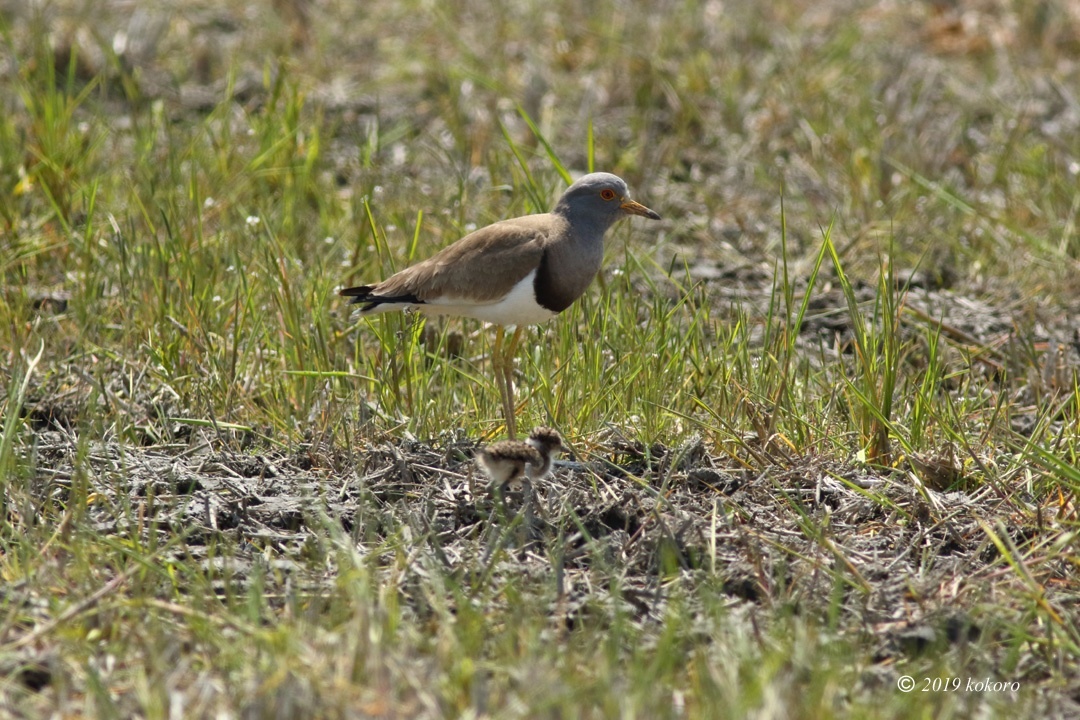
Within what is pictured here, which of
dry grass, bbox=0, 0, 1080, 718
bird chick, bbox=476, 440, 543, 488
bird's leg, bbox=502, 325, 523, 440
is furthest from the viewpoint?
bird's leg, bbox=502, 325, 523, 440

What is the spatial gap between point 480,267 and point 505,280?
96 millimetres

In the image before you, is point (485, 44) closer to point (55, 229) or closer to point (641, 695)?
point (55, 229)

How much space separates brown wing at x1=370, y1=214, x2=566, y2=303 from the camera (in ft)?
14.4

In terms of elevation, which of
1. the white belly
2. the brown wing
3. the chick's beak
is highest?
the chick's beak

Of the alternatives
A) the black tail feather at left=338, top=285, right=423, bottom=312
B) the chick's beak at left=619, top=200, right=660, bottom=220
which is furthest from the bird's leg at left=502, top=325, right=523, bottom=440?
the chick's beak at left=619, top=200, right=660, bottom=220

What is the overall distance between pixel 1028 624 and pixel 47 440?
10.0 ft

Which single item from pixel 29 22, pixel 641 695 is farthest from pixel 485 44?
pixel 641 695

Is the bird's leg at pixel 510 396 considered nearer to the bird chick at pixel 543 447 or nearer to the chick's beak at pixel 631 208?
the bird chick at pixel 543 447

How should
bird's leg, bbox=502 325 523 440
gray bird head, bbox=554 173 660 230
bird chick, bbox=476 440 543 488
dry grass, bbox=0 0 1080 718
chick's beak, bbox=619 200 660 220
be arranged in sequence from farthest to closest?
chick's beak, bbox=619 200 660 220
gray bird head, bbox=554 173 660 230
bird's leg, bbox=502 325 523 440
bird chick, bbox=476 440 543 488
dry grass, bbox=0 0 1080 718

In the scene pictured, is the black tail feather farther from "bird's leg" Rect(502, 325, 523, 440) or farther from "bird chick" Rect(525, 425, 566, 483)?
"bird chick" Rect(525, 425, 566, 483)

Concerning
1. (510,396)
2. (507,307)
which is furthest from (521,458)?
(507,307)

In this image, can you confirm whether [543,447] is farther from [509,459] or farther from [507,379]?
[507,379]

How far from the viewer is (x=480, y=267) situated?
14.4 ft

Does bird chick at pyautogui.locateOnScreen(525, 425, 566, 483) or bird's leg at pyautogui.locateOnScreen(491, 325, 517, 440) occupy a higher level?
bird chick at pyautogui.locateOnScreen(525, 425, 566, 483)
